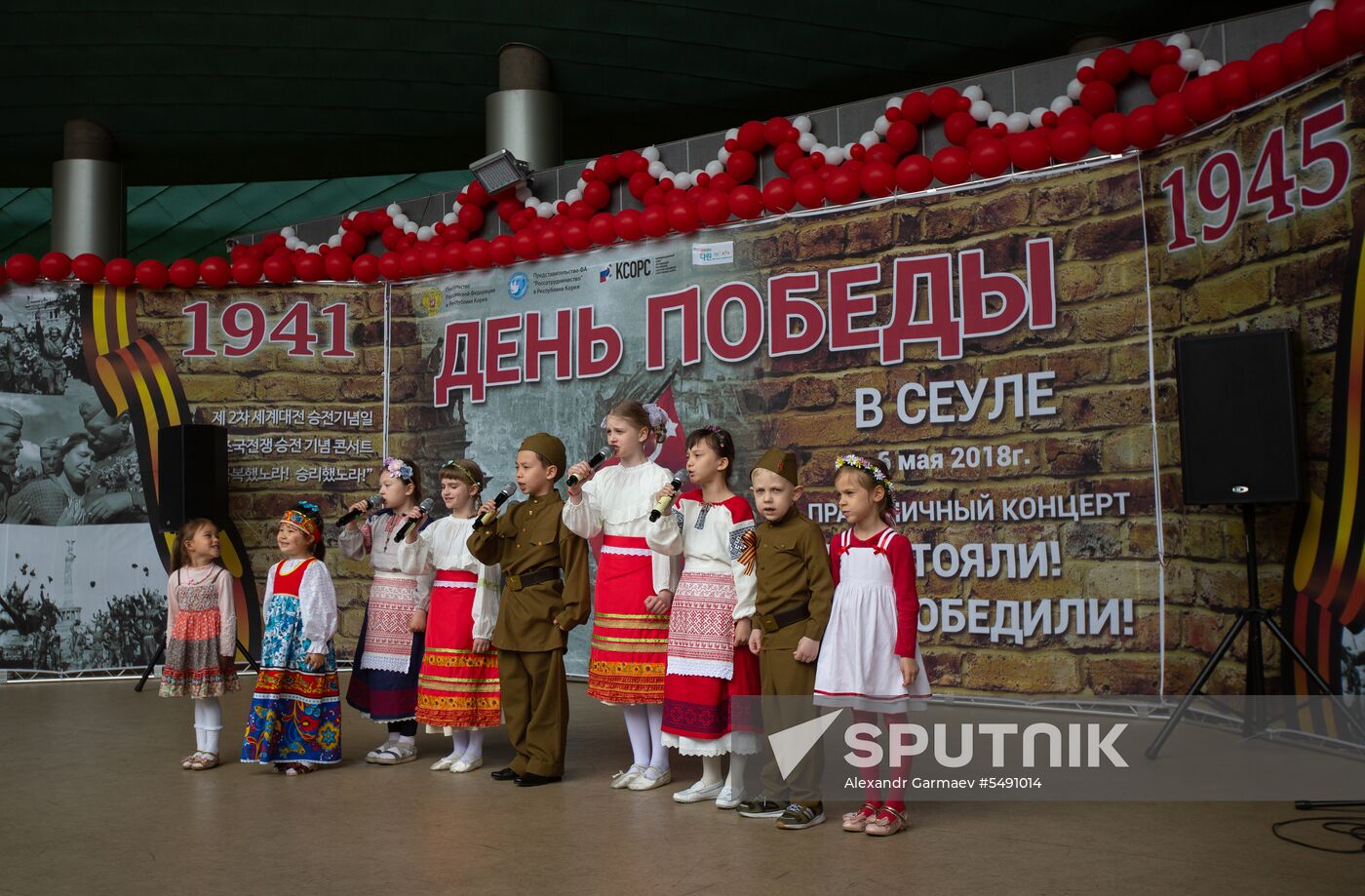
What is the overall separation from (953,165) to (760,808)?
310 cm

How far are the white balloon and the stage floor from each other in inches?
117

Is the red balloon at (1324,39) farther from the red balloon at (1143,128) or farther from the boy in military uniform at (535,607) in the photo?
the boy in military uniform at (535,607)

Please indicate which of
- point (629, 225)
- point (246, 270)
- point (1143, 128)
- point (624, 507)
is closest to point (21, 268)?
point (246, 270)

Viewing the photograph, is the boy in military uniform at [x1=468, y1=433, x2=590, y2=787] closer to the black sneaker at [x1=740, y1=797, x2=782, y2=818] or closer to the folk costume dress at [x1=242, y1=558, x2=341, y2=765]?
the folk costume dress at [x1=242, y1=558, x2=341, y2=765]

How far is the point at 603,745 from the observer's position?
462cm

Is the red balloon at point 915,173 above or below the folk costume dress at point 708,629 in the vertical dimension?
above

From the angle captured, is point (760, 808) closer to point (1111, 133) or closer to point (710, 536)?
point (710, 536)

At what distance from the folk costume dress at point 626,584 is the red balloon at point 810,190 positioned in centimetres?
224

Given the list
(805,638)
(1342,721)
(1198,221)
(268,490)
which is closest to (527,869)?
(805,638)

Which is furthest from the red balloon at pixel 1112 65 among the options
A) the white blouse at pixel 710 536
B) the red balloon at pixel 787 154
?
the white blouse at pixel 710 536

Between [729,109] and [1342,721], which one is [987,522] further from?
[729,109]

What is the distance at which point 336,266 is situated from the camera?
7.21 m

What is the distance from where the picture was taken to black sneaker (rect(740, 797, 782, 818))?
3391 millimetres

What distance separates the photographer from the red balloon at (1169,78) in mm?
4824
